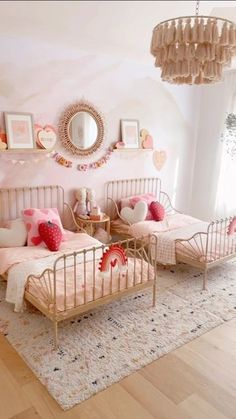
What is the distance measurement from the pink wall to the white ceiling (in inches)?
8.6

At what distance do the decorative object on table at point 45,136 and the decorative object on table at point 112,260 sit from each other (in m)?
1.82

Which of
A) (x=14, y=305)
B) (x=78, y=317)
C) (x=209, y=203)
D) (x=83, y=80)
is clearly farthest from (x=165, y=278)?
(x=83, y=80)

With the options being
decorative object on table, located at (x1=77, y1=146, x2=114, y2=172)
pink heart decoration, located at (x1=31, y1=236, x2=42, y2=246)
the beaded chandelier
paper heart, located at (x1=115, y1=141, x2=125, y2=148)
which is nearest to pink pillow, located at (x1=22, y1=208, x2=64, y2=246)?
pink heart decoration, located at (x1=31, y1=236, x2=42, y2=246)

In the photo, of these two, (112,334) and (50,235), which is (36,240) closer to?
(50,235)

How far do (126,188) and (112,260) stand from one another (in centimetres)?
244

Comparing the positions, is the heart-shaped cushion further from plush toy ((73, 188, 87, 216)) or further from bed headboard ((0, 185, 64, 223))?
bed headboard ((0, 185, 64, 223))

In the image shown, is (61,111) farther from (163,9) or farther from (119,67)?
(163,9)

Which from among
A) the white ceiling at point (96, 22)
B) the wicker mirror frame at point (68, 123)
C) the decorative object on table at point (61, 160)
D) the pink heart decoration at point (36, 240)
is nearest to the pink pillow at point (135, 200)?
the wicker mirror frame at point (68, 123)

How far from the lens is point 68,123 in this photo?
4.53 metres

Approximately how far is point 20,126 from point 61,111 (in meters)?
0.63

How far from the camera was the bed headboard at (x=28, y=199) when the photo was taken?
13.8 ft

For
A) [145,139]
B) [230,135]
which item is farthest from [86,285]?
[230,135]

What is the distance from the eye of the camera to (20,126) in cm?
410

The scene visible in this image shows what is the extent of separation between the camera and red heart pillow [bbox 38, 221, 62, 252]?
3803mm
